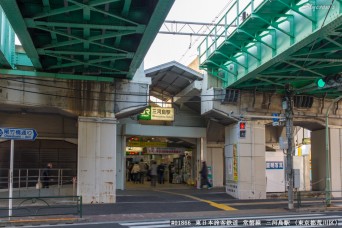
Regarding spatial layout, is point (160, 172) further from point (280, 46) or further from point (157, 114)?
point (280, 46)

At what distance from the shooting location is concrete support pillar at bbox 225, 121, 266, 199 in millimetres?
22859

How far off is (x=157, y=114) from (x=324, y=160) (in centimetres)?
1079

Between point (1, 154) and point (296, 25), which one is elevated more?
point (296, 25)

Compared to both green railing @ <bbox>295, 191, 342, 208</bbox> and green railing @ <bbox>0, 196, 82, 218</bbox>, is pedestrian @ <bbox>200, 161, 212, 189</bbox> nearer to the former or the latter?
green railing @ <bbox>295, 191, 342, 208</bbox>

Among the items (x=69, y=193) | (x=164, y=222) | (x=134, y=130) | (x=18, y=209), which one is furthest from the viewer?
(x=134, y=130)

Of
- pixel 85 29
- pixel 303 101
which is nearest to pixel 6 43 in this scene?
pixel 85 29

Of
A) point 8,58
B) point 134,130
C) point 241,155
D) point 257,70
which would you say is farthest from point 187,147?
point 8,58

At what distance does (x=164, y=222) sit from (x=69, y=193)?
8708 millimetres

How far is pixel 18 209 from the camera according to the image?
1650 cm

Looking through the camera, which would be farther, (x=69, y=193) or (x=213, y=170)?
(x=213, y=170)

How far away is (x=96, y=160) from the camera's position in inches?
790

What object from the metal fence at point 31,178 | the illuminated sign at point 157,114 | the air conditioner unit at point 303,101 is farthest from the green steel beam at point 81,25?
the illuminated sign at point 157,114

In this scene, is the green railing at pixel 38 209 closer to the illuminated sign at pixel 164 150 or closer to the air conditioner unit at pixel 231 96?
the air conditioner unit at pixel 231 96

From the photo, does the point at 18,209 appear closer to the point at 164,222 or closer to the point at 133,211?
the point at 133,211
